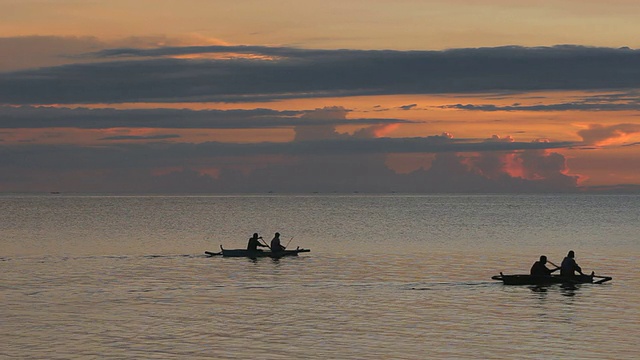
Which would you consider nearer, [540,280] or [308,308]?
[308,308]

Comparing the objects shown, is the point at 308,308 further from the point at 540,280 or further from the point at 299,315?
the point at 540,280

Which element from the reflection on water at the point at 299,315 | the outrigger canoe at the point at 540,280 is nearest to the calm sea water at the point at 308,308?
the reflection on water at the point at 299,315

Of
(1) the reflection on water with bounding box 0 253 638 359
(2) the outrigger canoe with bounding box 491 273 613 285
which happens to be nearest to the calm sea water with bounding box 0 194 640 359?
(1) the reflection on water with bounding box 0 253 638 359

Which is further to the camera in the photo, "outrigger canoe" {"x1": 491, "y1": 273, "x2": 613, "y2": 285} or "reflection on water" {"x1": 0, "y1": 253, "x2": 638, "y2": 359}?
"outrigger canoe" {"x1": 491, "y1": 273, "x2": 613, "y2": 285}

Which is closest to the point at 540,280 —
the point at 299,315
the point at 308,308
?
the point at 308,308

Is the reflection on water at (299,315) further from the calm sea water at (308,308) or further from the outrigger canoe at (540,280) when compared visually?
the outrigger canoe at (540,280)

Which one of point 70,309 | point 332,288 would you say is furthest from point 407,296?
point 70,309

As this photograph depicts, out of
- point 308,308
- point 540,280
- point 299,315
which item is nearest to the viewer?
point 299,315

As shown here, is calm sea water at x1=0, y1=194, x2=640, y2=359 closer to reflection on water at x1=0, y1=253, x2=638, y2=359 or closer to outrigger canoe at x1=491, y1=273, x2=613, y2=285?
reflection on water at x1=0, y1=253, x2=638, y2=359

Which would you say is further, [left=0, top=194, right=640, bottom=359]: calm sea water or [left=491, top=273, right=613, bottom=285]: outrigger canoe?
[left=491, top=273, right=613, bottom=285]: outrigger canoe

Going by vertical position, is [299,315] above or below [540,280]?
below

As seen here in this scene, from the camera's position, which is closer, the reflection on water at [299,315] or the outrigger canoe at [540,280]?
the reflection on water at [299,315]

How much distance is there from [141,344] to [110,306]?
28.5 feet

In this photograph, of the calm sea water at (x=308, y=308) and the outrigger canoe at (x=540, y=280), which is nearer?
the calm sea water at (x=308, y=308)
